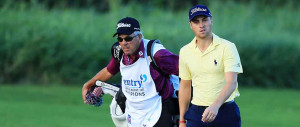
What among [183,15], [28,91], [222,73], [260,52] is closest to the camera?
[222,73]

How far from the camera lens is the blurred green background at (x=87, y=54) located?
19.2m

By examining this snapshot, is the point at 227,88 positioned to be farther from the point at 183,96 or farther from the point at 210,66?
the point at 183,96

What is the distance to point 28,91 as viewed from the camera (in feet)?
68.0

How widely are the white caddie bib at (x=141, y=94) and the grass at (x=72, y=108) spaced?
659cm

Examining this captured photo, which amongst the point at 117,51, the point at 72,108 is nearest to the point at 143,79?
the point at 117,51

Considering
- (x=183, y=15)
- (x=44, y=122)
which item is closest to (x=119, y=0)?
(x=183, y=15)

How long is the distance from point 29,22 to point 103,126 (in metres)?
10.6

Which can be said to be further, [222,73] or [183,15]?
[183,15]

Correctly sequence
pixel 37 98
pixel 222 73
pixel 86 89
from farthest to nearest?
pixel 37 98 < pixel 86 89 < pixel 222 73

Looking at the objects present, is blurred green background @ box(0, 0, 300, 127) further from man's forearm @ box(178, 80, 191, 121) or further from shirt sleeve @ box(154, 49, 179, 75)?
man's forearm @ box(178, 80, 191, 121)

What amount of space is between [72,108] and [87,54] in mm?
5631

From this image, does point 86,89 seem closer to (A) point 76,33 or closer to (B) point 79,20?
(A) point 76,33

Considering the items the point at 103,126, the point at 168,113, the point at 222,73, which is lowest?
the point at 103,126

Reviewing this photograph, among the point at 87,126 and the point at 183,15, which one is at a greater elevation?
the point at 183,15
